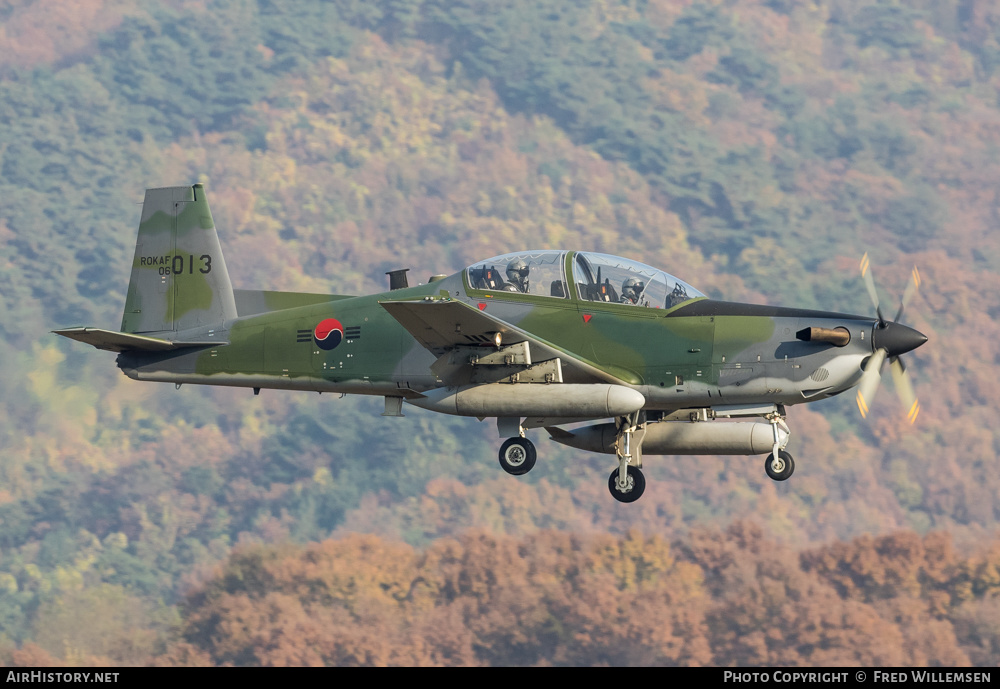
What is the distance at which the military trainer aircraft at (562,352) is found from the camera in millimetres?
23656

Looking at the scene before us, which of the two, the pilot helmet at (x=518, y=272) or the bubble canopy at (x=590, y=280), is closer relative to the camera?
the bubble canopy at (x=590, y=280)

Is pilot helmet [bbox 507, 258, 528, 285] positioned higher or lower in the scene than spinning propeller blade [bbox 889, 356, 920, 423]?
higher

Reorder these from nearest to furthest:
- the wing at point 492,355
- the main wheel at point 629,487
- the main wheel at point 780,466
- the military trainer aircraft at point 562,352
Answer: the military trainer aircraft at point 562,352
the wing at point 492,355
the main wheel at point 780,466
the main wheel at point 629,487

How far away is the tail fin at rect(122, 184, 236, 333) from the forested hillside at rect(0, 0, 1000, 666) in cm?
3213

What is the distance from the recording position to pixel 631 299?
80.8 feet

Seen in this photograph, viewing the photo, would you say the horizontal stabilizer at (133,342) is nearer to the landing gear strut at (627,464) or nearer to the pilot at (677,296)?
the landing gear strut at (627,464)

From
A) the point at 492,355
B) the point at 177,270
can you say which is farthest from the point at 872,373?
the point at 177,270

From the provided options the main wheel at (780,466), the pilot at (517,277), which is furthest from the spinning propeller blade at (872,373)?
the pilot at (517,277)

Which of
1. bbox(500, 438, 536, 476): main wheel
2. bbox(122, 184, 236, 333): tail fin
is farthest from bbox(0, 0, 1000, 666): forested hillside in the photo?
bbox(500, 438, 536, 476): main wheel

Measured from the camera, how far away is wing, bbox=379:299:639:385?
23984 millimetres

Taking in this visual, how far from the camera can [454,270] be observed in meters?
141

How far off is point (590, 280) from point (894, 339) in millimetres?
4934

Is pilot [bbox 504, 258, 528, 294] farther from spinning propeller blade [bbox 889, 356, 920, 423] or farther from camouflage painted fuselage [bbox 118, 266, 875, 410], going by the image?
spinning propeller blade [bbox 889, 356, 920, 423]

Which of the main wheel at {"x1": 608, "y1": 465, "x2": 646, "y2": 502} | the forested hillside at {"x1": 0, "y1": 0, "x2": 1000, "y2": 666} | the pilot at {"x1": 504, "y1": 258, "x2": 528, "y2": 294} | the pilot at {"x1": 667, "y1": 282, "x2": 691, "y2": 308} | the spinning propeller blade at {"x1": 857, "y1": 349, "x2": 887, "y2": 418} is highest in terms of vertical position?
the forested hillside at {"x1": 0, "y1": 0, "x2": 1000, "y2": 666}
